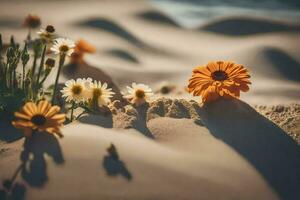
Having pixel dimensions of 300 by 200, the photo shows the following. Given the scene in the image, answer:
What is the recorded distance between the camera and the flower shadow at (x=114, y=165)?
2568 mm

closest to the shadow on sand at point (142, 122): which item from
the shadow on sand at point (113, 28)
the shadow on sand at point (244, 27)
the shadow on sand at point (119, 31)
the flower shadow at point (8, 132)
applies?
the flower shadow at point (8, 132)

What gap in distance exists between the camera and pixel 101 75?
170 inches

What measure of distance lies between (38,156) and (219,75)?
4.12 ft

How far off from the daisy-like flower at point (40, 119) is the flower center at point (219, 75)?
40.6 inches

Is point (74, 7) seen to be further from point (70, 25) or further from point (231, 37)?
point (231, 37)

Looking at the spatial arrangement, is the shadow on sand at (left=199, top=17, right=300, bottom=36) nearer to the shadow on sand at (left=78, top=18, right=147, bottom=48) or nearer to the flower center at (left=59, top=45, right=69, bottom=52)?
the shadow on sand at (left=78, top=18, right=147, bottom=48)

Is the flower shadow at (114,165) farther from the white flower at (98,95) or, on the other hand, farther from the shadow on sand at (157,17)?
the shadow on sand at (157,17)

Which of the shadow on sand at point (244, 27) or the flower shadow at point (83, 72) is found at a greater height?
the shadow on sand at point (244, 27)

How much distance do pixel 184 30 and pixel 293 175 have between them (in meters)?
4.13

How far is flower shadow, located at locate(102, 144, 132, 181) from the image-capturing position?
8.43 ft

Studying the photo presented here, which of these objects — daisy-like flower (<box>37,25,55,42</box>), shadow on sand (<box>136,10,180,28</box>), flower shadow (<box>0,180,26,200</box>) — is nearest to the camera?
flower shadow (<box>0,180,26,200</box>)

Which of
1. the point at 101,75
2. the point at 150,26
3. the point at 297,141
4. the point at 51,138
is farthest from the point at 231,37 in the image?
the point at 51,138

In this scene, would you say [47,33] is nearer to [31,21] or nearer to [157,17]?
[31,21]

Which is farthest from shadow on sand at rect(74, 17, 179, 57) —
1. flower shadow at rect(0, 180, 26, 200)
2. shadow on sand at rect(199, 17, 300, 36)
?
flower shadow at rect(0, 180, 26, 200)
